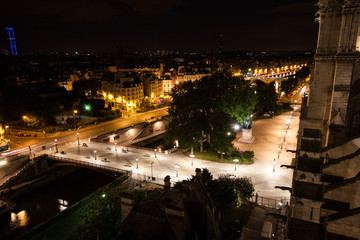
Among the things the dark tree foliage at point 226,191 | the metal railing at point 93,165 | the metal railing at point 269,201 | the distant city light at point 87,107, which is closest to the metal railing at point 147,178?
the metal railing at point 93,165

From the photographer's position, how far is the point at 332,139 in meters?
16.2

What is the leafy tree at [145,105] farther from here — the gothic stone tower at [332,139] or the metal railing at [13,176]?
the gothic stone tower at [332,139]

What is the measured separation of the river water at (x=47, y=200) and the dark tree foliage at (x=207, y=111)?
1476 cm

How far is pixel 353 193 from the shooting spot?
10992 millimetres

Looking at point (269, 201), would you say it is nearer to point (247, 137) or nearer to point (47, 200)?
point (247, 137)

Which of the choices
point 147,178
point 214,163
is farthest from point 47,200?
point 214,163

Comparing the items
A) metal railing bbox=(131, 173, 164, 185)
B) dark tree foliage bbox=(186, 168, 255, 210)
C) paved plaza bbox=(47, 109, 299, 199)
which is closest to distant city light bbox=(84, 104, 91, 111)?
paved plaza bbox=(47, 109, 299, 199)

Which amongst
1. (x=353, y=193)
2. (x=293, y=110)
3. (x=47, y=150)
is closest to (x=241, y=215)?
(x=353, y=193)

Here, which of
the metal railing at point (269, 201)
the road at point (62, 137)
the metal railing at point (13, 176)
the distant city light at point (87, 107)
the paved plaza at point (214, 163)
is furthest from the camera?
the distant city light at point (87, 107)

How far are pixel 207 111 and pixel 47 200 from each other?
2527 centimetres

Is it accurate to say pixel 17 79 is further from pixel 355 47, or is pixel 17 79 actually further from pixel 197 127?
pixel 355 47

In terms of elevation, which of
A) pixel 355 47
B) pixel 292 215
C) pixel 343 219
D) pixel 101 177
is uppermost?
pixel 355 47

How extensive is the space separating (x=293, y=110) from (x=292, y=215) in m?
59.6

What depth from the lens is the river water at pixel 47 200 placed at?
28672mm
